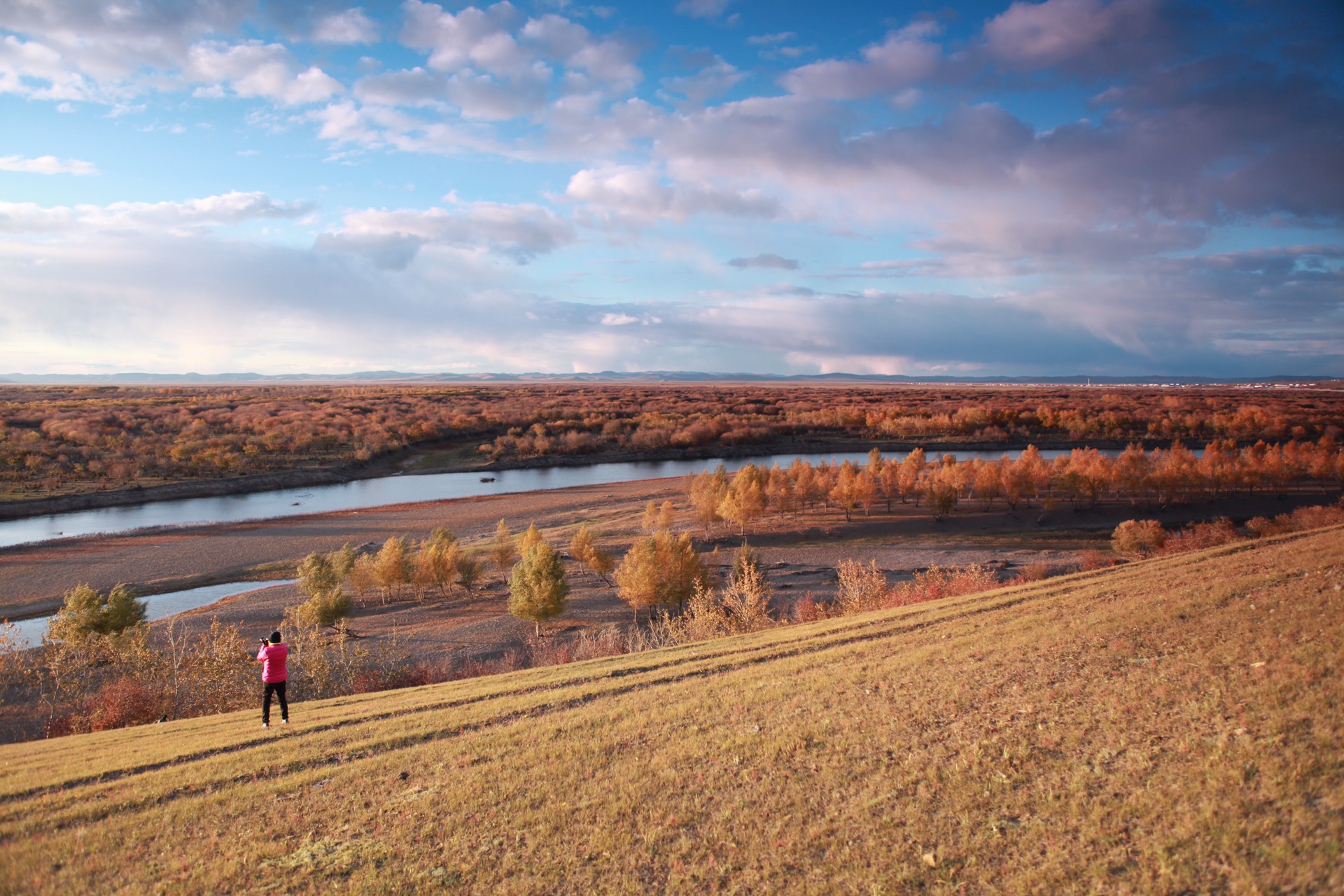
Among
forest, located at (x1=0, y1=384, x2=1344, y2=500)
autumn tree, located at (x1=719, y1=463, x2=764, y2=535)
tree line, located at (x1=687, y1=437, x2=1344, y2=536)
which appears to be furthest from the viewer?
forest, located at (x1=0, y1=384, x2=1344, y2=500)

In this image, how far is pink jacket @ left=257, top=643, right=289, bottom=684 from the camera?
41.6 feet

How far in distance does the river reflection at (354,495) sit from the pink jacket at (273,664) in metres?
56.6

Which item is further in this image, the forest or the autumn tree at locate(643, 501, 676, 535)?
the forest

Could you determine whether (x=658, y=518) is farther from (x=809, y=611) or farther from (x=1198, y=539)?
(x=1198, y=539)

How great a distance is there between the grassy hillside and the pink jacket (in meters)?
1.02

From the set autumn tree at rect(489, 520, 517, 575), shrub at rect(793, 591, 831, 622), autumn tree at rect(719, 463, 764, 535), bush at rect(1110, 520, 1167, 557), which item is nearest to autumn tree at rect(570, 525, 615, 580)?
autumn tree at rect(489, 520, 517, 575)

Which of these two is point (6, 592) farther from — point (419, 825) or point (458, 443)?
point (458, 443)

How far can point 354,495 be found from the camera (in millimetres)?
75812

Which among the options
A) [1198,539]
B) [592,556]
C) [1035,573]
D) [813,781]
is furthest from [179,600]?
[1198,539]

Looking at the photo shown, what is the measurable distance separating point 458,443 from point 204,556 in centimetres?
6232

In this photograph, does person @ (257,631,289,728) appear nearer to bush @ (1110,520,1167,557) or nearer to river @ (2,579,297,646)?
river @ (2,579,297,646)

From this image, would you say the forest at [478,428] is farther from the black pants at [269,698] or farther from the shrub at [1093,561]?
the black pants at [269,698]

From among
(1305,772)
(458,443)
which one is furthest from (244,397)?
(1305,772)

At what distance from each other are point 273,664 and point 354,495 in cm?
6969
